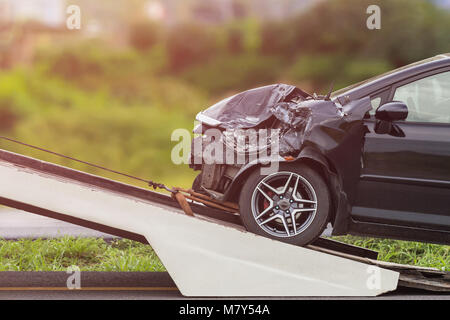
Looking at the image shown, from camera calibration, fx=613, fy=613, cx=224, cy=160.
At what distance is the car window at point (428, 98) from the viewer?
15.9ft

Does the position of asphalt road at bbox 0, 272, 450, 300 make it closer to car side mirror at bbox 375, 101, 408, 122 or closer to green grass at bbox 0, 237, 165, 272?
green grass at bbox 0, 237, 165, 272

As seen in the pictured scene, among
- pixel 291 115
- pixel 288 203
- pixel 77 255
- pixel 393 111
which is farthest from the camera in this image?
pixel 77 255

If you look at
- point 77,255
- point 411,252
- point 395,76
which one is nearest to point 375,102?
point 395,76

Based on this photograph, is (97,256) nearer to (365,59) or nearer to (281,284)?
(281,284)

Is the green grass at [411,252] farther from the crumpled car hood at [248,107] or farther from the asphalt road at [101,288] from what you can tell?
the crumpled car hood at [248,107]

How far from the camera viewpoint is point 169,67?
31.6 feet

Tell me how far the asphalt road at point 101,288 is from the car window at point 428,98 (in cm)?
Result: 142

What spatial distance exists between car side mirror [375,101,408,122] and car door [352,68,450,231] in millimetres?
118

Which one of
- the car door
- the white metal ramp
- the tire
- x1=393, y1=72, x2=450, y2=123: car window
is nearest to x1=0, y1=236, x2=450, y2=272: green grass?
the white metal ramp

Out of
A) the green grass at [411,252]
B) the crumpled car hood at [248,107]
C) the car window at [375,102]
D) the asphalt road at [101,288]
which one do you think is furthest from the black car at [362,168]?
the green grass at [411,252]

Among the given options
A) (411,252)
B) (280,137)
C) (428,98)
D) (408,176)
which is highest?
(428,98)

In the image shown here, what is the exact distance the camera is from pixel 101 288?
5105 mm

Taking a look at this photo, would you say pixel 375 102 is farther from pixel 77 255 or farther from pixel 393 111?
pixel 77 255

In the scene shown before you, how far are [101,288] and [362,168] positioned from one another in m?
2.35
